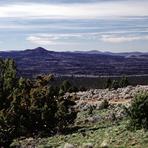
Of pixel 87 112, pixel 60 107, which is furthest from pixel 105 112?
pixel 60 107

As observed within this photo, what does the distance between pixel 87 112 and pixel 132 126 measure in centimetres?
1743

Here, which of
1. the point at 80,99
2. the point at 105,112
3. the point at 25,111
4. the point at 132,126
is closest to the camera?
the point at 132,126

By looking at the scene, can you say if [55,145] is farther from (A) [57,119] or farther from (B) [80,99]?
(B) [80,99]

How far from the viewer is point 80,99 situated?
204ft

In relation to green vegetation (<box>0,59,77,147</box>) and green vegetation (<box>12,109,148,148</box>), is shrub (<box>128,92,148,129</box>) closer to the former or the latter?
green vegetation (<box>12,109,148,148</box>)

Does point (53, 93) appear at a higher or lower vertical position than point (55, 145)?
higher

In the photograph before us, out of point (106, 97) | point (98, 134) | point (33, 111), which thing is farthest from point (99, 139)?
point (106, 97)

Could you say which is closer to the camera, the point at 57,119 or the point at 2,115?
the point at 2,115

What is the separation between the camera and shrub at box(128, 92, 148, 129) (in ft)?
105

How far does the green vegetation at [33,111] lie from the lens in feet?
129

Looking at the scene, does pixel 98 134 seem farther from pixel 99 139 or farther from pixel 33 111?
pixel 33 111

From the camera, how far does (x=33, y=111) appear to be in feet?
133

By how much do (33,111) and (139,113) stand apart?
10.8m

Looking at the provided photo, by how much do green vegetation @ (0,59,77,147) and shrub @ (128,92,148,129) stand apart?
27.7 ft
